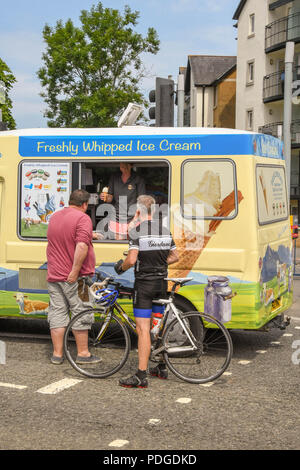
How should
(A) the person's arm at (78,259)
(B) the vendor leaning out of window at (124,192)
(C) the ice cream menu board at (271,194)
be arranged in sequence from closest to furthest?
1. (A) the person's arm at (78,259)
2. (C) the ice cream menu board at (271,194)
3. (B) the vendor leaning out of window at (124,192)

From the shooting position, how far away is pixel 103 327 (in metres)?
6.79

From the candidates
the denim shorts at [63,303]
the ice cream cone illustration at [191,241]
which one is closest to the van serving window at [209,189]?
the ice cream cone illustration at [191,241]

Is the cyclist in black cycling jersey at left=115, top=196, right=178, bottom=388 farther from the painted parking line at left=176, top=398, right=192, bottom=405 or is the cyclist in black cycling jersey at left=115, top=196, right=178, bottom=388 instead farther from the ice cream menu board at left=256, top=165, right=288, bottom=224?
the ice cream menu board at left=256, top=165, right=288, bottom=224

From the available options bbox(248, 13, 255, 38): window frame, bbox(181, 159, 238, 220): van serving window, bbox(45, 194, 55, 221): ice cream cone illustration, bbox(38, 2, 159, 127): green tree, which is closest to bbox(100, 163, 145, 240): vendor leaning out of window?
bbox(45, 194, 55, 221): ice cream cone illustration

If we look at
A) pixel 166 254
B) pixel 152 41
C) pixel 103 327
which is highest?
pixel 152 41

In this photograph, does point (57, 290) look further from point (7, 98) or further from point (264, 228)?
point (7, 98)

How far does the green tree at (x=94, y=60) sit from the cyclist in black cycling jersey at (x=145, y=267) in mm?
26991

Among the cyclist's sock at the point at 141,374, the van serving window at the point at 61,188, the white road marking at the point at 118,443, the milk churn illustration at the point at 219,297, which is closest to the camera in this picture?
the white road marking at the point at 118,443

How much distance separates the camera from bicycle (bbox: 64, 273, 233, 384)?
6.42m

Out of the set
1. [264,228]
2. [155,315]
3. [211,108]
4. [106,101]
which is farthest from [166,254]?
[211,108]

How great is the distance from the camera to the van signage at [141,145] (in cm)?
721

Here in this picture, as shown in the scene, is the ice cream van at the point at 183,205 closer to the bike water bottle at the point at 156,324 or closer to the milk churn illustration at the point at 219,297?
the milk churn illustration at the point at 219,297

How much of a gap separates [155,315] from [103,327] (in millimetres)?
651

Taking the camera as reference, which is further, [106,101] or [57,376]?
[106,101]
